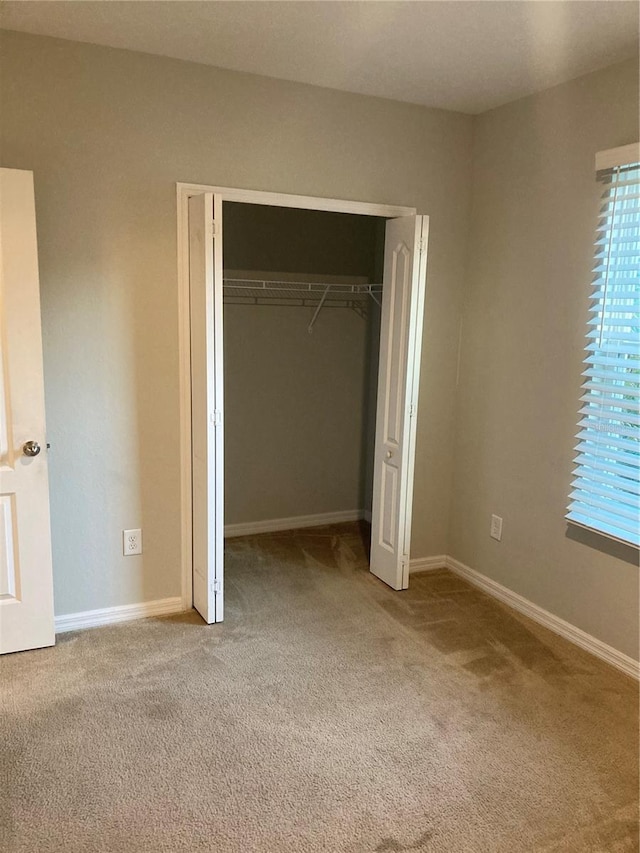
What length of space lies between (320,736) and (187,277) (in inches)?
80.4

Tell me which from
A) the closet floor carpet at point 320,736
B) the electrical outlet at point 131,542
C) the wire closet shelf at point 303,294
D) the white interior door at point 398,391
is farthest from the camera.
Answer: the wire closet shelf at point 303,294

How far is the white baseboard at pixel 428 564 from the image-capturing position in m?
3.87

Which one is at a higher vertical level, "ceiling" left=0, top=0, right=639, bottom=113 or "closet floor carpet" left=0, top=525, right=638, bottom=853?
"ceiling" left=0, top=0, right=639, bottom=113

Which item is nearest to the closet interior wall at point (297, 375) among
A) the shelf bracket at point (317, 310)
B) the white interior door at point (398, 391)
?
the shelf bracket at point (317, 310)

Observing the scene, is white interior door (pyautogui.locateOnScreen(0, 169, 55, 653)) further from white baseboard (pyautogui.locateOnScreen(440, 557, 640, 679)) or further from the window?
the window

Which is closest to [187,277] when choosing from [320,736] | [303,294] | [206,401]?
[206,401]

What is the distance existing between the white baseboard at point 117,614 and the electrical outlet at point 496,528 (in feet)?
5.63

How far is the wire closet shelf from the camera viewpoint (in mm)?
4145

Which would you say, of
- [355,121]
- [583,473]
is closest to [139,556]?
[583,473]

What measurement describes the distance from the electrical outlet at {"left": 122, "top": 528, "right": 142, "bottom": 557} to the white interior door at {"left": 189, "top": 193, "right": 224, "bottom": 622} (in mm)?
269

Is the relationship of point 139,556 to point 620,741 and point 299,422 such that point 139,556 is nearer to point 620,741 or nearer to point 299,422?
point 299,422

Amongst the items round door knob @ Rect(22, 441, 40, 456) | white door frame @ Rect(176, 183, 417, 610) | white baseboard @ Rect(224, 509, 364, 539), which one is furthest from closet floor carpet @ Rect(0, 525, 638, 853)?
white baseboard @ Rect(224, 509, 364, 539)

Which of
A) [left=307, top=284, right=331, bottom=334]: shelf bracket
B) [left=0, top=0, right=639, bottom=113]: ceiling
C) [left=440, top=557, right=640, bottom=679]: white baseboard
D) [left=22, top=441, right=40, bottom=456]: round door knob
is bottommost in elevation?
[left=440, top=557, right=640, bottom=679]: white baseboard

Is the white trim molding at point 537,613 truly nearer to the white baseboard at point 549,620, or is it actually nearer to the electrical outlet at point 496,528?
the white baseboard at point 549,620
